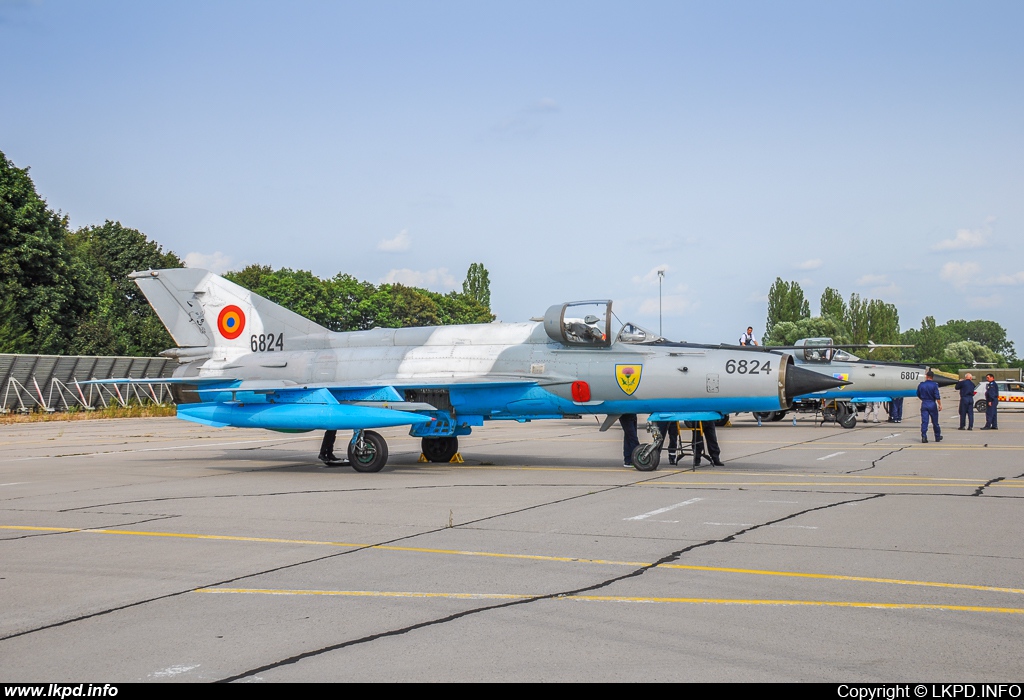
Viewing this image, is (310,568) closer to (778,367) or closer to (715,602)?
(715,602)

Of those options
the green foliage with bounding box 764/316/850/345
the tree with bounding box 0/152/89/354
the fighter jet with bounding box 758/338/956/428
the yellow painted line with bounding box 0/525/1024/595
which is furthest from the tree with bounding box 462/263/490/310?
the yellow painted line with bounding box 0/525/1024/595

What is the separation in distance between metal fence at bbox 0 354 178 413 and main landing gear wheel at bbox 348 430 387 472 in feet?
73.7

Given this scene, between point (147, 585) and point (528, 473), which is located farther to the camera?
point (528, 473)

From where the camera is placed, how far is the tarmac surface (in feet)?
16.1

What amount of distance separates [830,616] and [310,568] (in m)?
4.01

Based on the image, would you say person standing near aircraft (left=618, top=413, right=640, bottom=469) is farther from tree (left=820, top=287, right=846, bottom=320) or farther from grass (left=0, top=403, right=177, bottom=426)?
tree (left=820, top=287, right=846, bottom=320)

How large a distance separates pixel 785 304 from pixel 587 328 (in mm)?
92292

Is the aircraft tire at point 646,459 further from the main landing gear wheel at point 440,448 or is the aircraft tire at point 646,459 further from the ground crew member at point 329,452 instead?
the ground crew member at point 329,452

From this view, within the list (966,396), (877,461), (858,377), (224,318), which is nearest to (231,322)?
(224,318)

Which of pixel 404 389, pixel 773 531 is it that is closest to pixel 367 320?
pixel 404 389

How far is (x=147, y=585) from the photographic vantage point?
6.84 m

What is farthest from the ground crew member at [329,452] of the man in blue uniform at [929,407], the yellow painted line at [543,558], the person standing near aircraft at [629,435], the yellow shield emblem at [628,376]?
the man in blue uniform at [929,407]

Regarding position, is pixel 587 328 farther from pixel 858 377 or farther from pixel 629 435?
pixel 858 377

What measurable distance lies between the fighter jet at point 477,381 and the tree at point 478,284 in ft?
284
